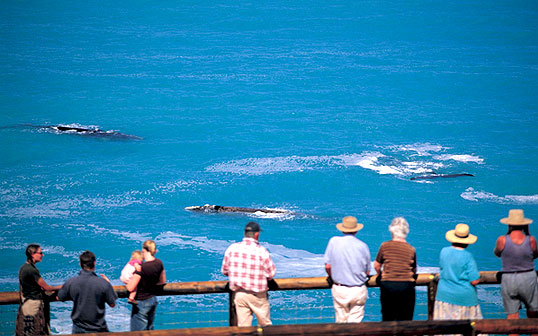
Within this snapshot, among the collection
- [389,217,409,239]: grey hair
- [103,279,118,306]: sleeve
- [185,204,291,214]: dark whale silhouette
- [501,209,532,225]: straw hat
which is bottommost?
[103,279,118,306]: sleeve

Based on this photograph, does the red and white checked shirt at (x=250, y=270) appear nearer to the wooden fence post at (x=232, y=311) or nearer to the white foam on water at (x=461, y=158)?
the wooden fence post at (x=232, y=311)

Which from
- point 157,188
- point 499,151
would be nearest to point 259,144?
point 157,188

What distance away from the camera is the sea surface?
73.9 feet

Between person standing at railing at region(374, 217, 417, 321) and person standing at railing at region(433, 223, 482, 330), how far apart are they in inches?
12.6

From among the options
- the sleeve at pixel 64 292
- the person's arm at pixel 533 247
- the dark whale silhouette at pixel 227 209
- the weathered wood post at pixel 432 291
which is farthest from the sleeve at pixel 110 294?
the dark whale silhouette at pixel 227 209

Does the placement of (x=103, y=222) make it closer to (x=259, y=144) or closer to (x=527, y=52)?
(x=259, y=144)

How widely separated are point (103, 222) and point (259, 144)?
11535 millimetres

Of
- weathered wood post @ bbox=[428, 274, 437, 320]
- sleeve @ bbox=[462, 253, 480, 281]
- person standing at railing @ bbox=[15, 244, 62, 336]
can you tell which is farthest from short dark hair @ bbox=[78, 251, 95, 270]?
sleeve @ bbox=[462, 253, 480, 281]

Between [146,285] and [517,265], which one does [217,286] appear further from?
[517,265]

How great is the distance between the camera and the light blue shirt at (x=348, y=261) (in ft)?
27.1

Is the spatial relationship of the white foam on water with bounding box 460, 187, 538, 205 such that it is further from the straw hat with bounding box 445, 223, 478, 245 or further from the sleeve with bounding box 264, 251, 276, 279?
the sleeve with bounding box 264, 251, 276, 279

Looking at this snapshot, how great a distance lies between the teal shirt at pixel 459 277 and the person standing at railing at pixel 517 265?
0.62 m

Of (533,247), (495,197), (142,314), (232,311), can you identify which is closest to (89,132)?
(495,197)

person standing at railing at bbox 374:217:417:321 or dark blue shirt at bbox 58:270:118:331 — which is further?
person standing at railing at bbox 374:217:417:321
